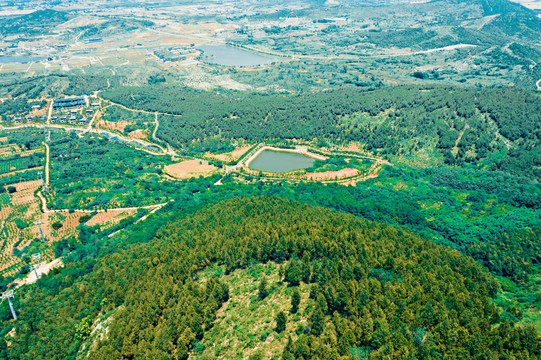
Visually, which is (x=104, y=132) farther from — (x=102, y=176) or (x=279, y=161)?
(x=279, y=161)

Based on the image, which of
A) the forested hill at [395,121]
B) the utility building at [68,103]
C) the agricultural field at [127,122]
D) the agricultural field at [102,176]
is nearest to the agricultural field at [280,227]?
the agricultural field at [102,176]

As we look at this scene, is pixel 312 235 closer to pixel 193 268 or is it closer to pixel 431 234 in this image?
pixel 193 268

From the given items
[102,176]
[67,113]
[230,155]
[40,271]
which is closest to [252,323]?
[40,271]

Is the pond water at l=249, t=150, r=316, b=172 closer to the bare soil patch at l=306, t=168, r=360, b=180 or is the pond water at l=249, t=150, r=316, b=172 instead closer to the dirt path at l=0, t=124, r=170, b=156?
the bare soil patch at l=306, t=168, r=360, b=180

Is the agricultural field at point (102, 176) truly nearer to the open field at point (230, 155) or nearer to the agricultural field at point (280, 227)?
the agricultural field at point (280, 227)

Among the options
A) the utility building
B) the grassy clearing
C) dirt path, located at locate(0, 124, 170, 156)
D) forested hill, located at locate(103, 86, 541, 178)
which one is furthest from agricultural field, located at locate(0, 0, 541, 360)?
the utility building
